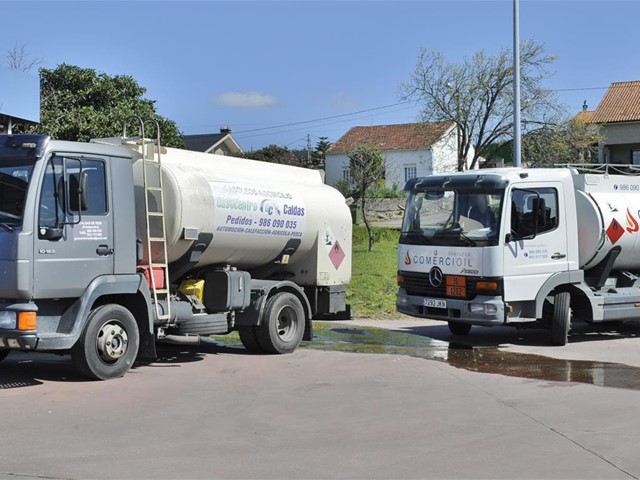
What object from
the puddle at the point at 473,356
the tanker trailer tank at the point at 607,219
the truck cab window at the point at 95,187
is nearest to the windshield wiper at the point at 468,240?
the puddle at the point at 473,356

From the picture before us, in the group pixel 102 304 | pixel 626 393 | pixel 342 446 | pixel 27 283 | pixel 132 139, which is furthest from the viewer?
pixel 132 139

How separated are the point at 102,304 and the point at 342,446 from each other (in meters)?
4.38

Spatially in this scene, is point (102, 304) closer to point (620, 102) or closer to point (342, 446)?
point (342, 446)

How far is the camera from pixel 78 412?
7.97 metres

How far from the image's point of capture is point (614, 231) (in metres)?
14.2

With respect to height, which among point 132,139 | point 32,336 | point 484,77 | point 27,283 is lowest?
point 32,336

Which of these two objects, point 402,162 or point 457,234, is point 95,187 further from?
point 402,162

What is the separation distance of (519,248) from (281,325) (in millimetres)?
4079

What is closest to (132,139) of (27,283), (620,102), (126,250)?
(126,250)

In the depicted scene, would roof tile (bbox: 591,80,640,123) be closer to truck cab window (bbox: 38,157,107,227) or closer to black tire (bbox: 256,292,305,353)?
black tire (bbox: 256,292,305,353)

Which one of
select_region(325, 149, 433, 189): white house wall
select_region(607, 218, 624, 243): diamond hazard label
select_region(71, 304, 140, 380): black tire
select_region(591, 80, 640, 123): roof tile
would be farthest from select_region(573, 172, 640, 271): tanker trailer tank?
select_region(325, 149, 433, 189): white house wall

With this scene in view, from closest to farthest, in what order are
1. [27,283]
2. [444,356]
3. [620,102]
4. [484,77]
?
[27,283], [444,356], [484,77], [620,102]

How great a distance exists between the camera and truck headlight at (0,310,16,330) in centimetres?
878

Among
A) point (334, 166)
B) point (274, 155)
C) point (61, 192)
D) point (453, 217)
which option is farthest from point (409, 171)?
point (61, 192)
